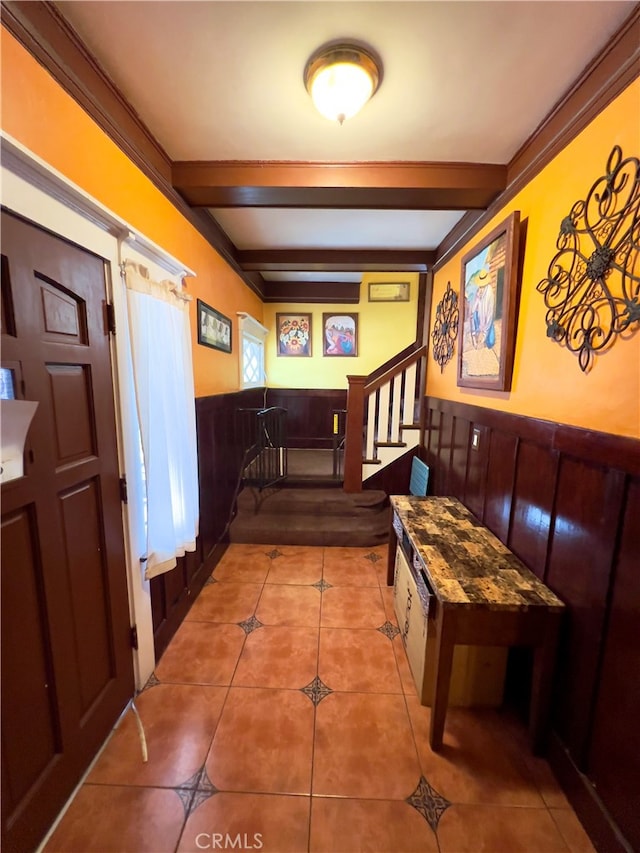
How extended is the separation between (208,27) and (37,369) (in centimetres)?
128

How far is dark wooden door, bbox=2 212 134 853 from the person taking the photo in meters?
0.94

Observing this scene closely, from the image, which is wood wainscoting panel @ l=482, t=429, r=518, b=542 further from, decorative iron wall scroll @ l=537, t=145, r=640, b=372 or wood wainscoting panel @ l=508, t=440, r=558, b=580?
decorative iron wall scroll @ l=537, t=145, r=640, b=372

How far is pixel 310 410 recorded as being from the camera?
17.2 ft

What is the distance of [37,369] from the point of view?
1005mm

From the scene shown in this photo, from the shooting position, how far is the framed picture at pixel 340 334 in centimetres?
500

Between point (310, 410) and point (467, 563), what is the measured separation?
391 centimetres

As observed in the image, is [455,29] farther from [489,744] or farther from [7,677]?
[489,744]

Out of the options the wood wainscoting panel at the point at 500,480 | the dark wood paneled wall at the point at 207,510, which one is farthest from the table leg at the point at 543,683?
the dark wood paneled wall at the point at 207,510

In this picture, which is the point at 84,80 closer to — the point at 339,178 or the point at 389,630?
the point at 339,178

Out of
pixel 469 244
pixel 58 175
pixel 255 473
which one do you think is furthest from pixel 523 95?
pixel 255 473

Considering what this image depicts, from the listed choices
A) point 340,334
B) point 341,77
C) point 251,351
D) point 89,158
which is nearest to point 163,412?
point 89,158

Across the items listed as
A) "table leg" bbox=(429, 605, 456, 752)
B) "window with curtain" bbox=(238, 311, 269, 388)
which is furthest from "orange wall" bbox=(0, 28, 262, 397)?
"table leg" bbox=(429, 605, 456, 752)

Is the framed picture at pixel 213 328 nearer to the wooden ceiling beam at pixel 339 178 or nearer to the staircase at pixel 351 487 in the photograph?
the wooden ceiling beam at pixel 339 178

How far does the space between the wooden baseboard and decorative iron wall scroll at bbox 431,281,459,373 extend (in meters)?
2.36
